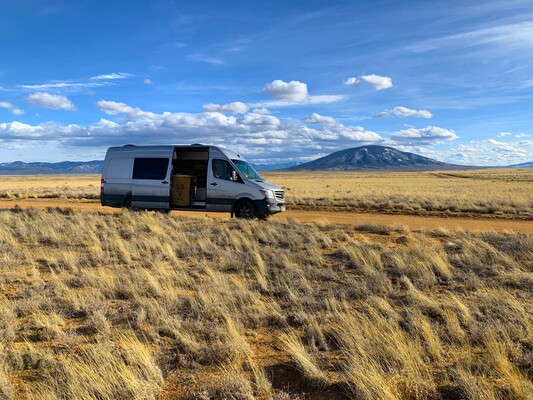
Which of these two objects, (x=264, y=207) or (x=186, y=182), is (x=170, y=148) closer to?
(x=186, y=182)

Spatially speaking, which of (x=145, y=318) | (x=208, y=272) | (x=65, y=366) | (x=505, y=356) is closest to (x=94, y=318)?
(x=145, y=318)

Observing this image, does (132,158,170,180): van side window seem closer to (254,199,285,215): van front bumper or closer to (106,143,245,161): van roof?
A: (106,143,245,161): van roof

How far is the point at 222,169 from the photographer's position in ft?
49.4

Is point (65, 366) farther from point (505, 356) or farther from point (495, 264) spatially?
point (495, 264)

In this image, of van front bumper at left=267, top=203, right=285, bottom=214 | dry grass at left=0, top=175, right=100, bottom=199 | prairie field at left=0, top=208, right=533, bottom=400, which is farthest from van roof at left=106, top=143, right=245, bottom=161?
dry grass at left=0, top=175, right=100, bottom=199

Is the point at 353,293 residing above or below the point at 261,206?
below

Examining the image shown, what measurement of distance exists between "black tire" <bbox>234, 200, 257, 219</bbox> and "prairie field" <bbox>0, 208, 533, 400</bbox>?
468 centimetres

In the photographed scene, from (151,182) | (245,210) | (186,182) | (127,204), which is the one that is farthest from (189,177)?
(127,204)

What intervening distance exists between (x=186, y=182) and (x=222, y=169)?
175 centimetres

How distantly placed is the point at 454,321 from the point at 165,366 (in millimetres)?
3468

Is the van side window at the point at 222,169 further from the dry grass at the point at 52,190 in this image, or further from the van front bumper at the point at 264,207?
the dry grass at the point at 52,190

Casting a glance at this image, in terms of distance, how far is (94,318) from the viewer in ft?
17.5

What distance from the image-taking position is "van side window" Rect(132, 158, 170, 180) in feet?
52.0

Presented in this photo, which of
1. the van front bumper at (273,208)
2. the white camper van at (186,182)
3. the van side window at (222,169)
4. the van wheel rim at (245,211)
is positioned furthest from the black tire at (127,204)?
the van front bumper at (273,208)
